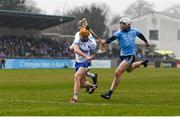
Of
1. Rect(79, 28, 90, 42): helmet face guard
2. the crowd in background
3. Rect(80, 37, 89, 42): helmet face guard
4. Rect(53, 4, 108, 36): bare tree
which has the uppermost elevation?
Rect(53, 4, 108, 36): bare tree

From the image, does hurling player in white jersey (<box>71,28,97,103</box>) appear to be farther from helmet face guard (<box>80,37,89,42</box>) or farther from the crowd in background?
the crowd in background

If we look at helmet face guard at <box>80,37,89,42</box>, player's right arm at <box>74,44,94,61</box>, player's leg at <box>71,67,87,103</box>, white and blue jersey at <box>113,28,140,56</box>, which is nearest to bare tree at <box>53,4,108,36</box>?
white and blue jersey at <box>113,28,140,56</box>

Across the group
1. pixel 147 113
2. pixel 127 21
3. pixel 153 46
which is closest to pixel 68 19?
pixel 153 46

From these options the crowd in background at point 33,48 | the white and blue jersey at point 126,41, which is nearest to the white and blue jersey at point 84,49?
the white and blue jersey at point 126,41

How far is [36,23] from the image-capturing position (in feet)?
232

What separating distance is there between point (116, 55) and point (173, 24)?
139ft

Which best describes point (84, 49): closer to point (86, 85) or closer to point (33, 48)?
point (86, 85)

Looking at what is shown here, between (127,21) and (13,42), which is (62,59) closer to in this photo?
(13,42)

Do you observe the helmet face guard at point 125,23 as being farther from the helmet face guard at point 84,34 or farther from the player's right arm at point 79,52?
the player's right arm at point 79,52

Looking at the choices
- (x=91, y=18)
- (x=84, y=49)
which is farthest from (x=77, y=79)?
(x=91, y=18)

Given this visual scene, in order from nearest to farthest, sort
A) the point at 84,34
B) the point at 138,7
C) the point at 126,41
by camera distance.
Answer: the point at 84,34 → the point at 126,41 → the point at 138,7

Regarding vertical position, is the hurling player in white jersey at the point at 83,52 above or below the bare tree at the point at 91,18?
below

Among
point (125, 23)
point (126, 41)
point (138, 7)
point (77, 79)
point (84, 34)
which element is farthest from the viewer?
point (138, 7)

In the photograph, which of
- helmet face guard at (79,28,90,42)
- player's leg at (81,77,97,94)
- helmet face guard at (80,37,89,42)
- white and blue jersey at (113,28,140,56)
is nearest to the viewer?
helmet face guard at (79,28,90,42)
